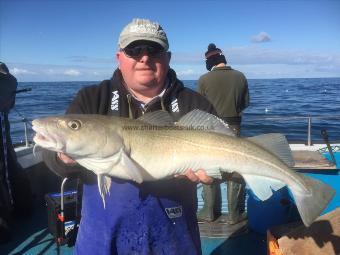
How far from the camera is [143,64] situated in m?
2.89

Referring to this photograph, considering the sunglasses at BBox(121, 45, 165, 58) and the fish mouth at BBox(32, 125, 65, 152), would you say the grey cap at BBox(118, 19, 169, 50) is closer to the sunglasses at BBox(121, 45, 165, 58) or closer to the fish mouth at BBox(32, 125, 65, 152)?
the sunglasses at BBox(121, 45, 165, 58)

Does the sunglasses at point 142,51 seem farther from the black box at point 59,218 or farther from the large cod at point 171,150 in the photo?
the black box at point 59,218

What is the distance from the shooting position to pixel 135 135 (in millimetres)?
2631

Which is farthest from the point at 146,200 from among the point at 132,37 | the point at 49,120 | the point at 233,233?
the point at 233,233

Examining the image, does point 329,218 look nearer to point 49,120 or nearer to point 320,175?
point 320,175

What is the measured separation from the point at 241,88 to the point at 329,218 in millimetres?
3314

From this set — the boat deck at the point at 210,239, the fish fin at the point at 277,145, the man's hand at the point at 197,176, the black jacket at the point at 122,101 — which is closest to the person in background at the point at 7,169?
the boat deck at the point at 210,239

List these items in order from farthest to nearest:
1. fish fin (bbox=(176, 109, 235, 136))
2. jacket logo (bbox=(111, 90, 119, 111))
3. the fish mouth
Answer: jacket logo (bbox=(111, 90, 119, 111))
fish fin (bbox=(176, 109, 235, 136))
the fish mouth

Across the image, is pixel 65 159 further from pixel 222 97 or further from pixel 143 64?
pixel 222 97

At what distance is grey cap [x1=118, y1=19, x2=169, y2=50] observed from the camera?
2.87 m

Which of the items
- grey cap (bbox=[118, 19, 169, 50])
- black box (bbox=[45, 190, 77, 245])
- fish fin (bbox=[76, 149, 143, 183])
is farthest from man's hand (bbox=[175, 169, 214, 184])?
black box (bbox=[45, 190, 77, 245])

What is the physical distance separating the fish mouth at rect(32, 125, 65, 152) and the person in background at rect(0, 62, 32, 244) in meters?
3.49

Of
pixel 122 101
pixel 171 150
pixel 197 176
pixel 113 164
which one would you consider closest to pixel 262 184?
pixel 197 176

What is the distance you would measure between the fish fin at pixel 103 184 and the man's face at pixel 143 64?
32.8 inches
